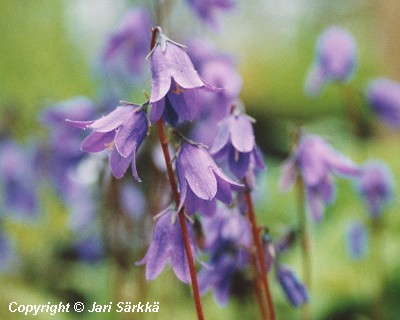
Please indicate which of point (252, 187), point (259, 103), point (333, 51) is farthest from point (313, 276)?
point (259, 103)

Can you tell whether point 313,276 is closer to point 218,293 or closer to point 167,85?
point 218,293

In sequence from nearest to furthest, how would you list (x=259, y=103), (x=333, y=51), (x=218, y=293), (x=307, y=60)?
(x=218, y=293) < (x=333, y=51) < (x=259, y=103) < (x=307, y=60)

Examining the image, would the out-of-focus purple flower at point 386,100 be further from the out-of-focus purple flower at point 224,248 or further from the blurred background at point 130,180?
the out-of-focus purple flower at point 224,248

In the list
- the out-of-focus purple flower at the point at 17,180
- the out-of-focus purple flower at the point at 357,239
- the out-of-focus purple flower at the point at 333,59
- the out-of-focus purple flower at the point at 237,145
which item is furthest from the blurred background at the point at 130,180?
the out-of-focus purple flower at the point at 237,145

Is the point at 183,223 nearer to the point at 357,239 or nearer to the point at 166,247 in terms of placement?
the point at 166,247

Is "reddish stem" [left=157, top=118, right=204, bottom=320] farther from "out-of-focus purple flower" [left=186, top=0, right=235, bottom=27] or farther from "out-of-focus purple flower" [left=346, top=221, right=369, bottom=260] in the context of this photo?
"out-of-focus purple flower" [left=346, top=221, right=369, bottom=260]

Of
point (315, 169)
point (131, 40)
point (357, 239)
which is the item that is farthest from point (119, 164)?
point (357, 239)

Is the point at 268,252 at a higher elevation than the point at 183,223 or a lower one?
lower
